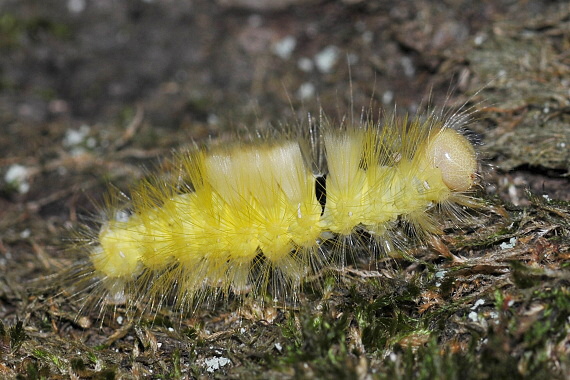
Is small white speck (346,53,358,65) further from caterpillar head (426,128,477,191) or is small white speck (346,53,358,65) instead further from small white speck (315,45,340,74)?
caterpillar head (426,128,477,191)

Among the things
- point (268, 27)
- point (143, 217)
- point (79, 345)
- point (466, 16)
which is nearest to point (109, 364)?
point (79, 345)

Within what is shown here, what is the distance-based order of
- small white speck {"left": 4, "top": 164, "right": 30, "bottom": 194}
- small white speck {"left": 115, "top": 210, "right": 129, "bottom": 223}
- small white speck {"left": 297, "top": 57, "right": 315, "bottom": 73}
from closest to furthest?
small white speck {"left": 115, "top": 210, "right": 129, "bottom": 223} → small white speck {"left": 4, "top": 164, "right": 30, "bottom": 194} → small white speck {"left": 297, "top": 57, "right": 315, "bottom": 73}

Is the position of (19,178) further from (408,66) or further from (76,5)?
(408,66)

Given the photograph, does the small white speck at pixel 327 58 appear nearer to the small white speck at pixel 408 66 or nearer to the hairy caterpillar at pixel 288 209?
the small white speck at pixel 408 66

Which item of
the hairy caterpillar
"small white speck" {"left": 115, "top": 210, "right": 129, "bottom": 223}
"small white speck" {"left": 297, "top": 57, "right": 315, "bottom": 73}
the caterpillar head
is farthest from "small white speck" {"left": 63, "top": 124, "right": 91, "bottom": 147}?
the caterpillar head

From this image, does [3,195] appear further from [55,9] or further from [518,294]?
[518,294]

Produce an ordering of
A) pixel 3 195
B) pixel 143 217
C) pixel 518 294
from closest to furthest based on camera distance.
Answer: pixel 518 294 → pixel 143 217 → pixel 3 195
